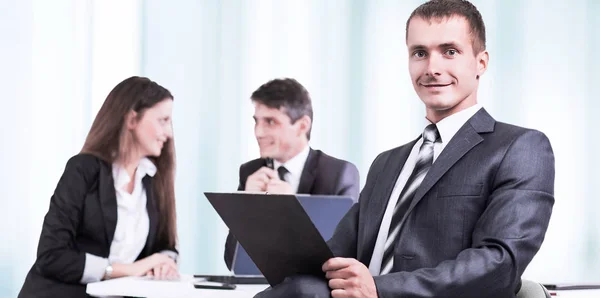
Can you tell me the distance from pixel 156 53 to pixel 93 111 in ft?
1.68

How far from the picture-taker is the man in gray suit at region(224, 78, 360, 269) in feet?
12.7

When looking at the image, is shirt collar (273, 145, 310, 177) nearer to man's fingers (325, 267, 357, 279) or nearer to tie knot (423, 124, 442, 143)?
tie knot (423, 124, 442, 143)

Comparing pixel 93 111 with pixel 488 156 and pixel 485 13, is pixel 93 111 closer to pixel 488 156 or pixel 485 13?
pixel 485 13

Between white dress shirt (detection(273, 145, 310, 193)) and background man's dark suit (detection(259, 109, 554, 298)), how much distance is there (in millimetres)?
2309

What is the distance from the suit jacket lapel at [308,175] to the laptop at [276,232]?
7.41ft

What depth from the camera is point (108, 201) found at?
3.35 metres

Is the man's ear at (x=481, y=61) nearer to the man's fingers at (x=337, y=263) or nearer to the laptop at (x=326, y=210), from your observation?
the man's fingers at (x=337, y=263)

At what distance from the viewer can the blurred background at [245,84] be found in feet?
15.1

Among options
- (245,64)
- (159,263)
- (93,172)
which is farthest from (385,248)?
(245,64)

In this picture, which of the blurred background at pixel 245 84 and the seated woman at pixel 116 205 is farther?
the blurred background at pixel 245 84

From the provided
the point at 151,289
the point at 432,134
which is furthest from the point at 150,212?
the point at 432,134

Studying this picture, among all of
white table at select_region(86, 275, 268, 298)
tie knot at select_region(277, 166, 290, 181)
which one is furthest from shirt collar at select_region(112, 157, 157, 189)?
white table at select_region(86, 275, 268, 298)

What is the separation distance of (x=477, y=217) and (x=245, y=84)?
3325 millimetres

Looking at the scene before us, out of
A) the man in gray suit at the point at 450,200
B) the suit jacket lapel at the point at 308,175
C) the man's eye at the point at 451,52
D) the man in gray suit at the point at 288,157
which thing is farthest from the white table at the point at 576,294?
the suit jacket lapel at the point at 308,175
